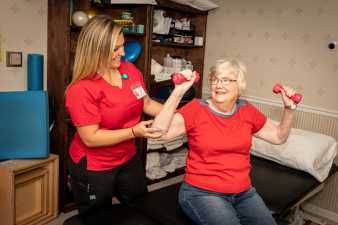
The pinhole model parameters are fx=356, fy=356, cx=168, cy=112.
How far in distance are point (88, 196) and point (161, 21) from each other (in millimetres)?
2012

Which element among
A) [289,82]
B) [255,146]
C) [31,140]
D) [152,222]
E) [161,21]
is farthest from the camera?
[161,21]

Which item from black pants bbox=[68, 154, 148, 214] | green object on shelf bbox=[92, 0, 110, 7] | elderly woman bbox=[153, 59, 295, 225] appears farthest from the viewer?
green object on shelf bbox=[92, 0, 110, 7]

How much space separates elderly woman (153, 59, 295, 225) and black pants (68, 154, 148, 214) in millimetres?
295

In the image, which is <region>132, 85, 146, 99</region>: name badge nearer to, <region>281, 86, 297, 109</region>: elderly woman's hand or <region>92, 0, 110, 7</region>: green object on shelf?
<region>281, 86, 297, 109</region>: elderly woman's hand

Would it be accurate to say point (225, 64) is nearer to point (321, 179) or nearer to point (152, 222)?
point (152, 222)

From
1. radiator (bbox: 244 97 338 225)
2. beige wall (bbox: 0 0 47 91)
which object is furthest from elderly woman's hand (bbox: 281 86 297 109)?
beige wall (bbox: 0 0 47 91)

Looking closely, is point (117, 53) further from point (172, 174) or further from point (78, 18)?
point (172, 174)

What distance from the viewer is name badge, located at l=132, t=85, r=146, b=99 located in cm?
184

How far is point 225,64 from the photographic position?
175 cm

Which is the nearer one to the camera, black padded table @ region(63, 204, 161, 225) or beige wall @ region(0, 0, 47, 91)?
black padded table @ region(63, 204, 161, 225)

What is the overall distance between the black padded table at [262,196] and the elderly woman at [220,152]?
5.5 inches

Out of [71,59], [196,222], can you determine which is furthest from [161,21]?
[196,222]

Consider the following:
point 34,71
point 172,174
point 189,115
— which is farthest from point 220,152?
point 172,174

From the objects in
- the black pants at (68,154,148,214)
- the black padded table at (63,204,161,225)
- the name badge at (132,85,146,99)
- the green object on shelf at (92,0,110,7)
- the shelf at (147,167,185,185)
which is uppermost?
the green object on shelf at (92,0,110,7)
